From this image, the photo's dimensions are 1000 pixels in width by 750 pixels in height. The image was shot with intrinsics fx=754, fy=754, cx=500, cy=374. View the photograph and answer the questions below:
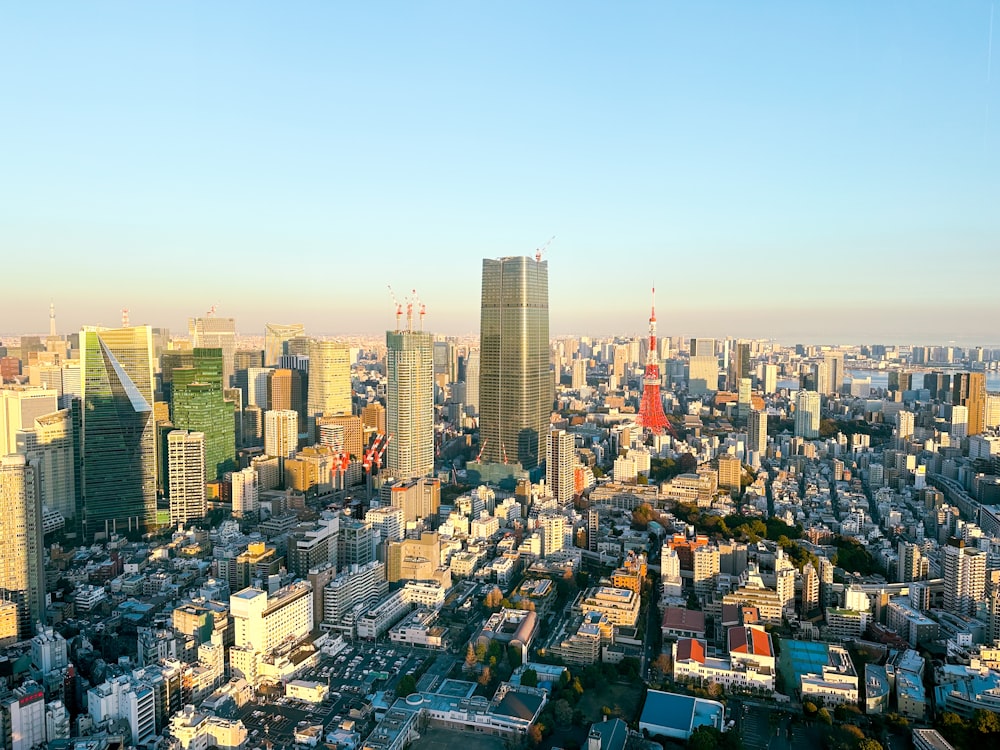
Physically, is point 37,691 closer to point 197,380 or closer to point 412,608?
point 412,608

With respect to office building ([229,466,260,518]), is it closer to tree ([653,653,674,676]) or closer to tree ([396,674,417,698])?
A: tree ([396,674,417,698])

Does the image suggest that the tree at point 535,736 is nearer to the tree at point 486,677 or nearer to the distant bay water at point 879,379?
the tree at point 486,677

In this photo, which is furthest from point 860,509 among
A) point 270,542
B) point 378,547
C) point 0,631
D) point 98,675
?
point 0,631

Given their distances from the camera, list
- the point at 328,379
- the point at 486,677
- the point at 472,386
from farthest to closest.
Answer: the point at 472,386, the point at 328,379, the point at 486,677

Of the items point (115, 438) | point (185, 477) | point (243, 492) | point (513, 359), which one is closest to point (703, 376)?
point (513, 359)

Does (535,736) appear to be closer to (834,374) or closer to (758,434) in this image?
(758,434)
